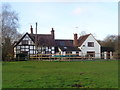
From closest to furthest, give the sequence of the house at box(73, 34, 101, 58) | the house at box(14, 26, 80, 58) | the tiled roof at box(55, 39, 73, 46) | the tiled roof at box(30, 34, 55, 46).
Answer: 1. the house at box(14, 26, 80, 58)
2. the tiled roof at box(30, 34, 55, 46)
3. the house at box(73, 34, 101, 58)
4. the tiled roof at box(55, 39, 73, 46)

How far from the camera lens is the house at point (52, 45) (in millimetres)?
57656

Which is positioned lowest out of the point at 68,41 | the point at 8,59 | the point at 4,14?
the point at 8,59

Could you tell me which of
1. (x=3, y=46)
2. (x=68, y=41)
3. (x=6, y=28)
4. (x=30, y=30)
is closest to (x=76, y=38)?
(x=68, y=41)

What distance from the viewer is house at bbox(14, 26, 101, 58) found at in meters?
57.7

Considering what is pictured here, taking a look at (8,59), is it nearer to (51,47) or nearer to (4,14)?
(4,14)

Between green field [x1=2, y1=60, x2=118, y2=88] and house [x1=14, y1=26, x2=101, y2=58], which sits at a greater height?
house [x1=14, y1=26, x2=101, y2=58]

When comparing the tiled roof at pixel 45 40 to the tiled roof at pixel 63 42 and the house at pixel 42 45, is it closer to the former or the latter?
the house at pixel 42 45

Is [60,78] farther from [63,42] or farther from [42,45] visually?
[63,42]

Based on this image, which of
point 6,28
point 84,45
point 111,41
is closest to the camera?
point 6,28

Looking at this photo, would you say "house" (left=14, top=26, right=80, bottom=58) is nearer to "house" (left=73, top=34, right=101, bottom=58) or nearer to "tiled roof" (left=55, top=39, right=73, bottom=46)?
"tiled roof" (left=55, top=39, right=73, bottom=46)

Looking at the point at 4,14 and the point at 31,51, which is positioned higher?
the point at 4,14

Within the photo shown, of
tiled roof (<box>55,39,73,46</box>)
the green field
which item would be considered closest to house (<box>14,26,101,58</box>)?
tiled roof (<box>55,39,73,46</box>)

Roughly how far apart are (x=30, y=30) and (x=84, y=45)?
1494cm

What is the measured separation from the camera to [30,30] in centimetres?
6425
